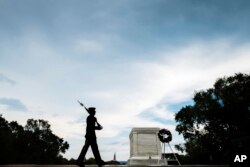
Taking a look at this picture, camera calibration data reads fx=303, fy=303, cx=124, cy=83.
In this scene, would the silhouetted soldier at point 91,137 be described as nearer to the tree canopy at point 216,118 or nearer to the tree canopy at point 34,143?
the tree canopy at point 216,118

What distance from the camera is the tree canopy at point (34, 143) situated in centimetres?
7631

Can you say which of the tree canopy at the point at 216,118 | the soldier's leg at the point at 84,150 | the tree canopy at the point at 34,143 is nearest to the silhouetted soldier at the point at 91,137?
the soldier's leg at the point at 84,150

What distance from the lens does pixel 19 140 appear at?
3113 inches

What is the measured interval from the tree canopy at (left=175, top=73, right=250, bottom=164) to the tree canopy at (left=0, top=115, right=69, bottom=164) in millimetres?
39915

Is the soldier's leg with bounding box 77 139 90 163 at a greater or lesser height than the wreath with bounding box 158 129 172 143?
lesser

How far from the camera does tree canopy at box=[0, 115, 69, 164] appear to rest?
76.3 m

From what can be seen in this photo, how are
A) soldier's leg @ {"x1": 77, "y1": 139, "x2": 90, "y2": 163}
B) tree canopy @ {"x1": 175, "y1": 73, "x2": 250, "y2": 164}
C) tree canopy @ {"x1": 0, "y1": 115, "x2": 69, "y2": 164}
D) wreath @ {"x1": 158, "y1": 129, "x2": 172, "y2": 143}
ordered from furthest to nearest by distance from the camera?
tree canopy @ {"x1": 0, "y1": 115, "x2": 69, "y2": 164}, tree canopy @ {"x1": 175, "y1": 73, "x2": 250, "y2": 164}, wreath @ {"x1": 158, "y1": 129, "x2": 172, "y2": 143}, soldier's leg @ {"x1": 77, "y1": 139, "x2": 90, "y2": 163}

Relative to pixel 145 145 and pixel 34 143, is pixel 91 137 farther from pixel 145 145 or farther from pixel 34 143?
pixel 34 143

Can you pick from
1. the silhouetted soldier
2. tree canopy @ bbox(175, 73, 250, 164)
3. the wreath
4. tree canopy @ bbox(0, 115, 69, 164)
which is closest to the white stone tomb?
the wreath

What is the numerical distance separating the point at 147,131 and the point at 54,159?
57.9 m

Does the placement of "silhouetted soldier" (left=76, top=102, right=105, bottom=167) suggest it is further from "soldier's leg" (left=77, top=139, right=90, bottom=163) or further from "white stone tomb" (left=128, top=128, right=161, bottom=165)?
"white stone tomb" (left=128, top=128, right=161, bottom=165)

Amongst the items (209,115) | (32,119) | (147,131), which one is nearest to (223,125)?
(209,115)

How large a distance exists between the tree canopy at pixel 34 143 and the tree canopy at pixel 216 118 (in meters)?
39.9

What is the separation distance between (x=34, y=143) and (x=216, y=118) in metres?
50.8
